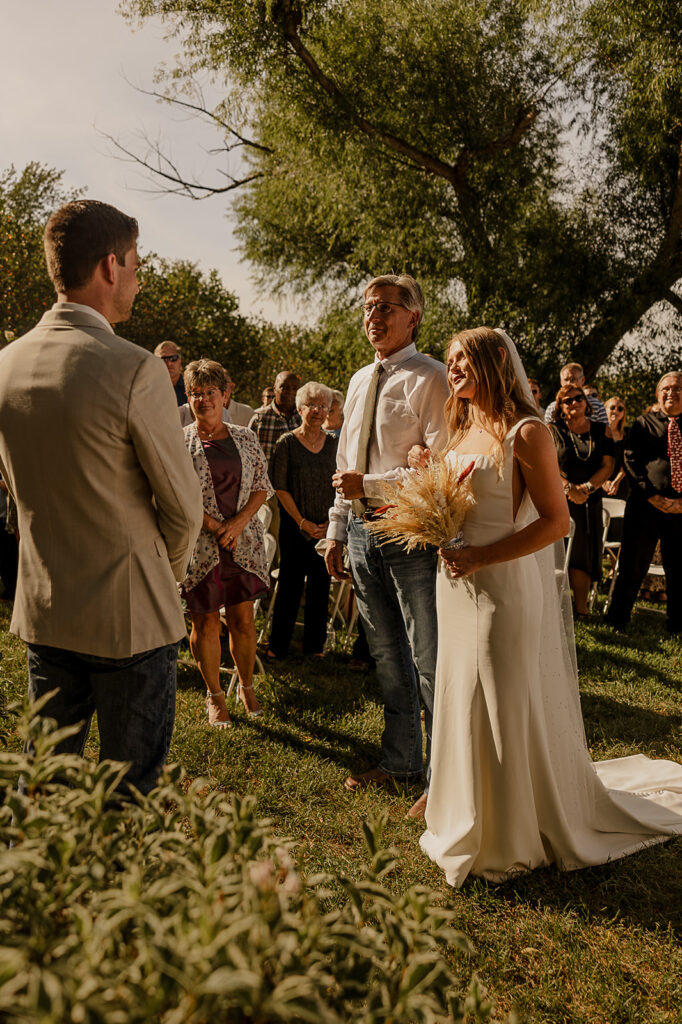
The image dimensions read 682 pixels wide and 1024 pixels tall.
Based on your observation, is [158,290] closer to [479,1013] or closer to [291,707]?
[291,707]

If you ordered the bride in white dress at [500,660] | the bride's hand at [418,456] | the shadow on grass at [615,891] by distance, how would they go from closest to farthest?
the shadow on grass at [615,891] → the bride in white dress at [500,660] → the bride's hand at [418,456]

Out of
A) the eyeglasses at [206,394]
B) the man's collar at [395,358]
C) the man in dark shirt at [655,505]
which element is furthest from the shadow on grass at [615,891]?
the man in dark shirt at [655,505]

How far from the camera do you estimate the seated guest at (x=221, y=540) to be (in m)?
5.08

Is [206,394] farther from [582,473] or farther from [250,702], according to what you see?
[582,473]

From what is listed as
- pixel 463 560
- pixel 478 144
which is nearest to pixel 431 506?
pixel 463 560

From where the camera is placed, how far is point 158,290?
2866 centimetres

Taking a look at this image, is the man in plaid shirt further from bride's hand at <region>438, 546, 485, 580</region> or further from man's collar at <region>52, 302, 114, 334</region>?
man's collar at <region>52, 302, 114, 334</region>

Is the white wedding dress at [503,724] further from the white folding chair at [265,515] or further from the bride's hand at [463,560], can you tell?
the white folding chair at [265,515]

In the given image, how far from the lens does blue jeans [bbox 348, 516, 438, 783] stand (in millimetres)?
3832

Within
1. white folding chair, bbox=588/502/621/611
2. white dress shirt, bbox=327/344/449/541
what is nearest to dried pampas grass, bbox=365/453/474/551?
white dress shirt, bbox=327/344/449/541

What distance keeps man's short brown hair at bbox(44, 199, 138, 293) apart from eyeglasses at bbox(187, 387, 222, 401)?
2606mm

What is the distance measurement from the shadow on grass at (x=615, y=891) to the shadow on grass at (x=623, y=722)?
1.51 meters

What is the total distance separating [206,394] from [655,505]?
204 inches

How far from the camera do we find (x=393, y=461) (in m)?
3.85
